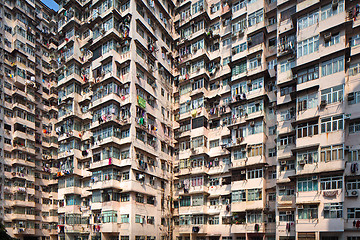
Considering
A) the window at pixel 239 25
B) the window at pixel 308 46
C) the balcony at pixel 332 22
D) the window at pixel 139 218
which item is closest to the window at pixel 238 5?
the window at pixel 239 25

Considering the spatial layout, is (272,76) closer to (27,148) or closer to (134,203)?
(134,203)

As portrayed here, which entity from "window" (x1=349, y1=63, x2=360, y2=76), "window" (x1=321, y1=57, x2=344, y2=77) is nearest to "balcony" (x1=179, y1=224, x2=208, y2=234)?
"window" (x1=321, y1=57, x2=344, y2=77)

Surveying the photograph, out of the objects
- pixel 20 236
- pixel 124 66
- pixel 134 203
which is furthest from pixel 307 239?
pixel 20 236

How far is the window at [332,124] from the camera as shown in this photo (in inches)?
930

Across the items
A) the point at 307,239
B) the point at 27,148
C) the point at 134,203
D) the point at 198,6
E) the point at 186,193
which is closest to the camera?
the point at 307,239

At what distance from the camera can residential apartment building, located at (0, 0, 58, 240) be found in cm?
4275

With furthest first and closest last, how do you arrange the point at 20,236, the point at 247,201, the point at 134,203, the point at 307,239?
the point at 20,236
the point at 134,203
the point at 247,201
the point at 307,239

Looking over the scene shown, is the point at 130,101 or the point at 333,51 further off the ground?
the point at 333,51

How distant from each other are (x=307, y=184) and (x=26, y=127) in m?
41.0

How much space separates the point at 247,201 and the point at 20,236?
109 ft

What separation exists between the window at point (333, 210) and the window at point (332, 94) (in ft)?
26.9

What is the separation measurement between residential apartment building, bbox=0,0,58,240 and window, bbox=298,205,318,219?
3742 centimetres

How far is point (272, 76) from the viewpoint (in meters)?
31.1

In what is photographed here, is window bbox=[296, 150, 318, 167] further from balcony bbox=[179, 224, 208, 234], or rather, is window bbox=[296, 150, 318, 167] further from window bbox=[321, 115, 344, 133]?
balcony bbox=[179, 224, 208, 234]
